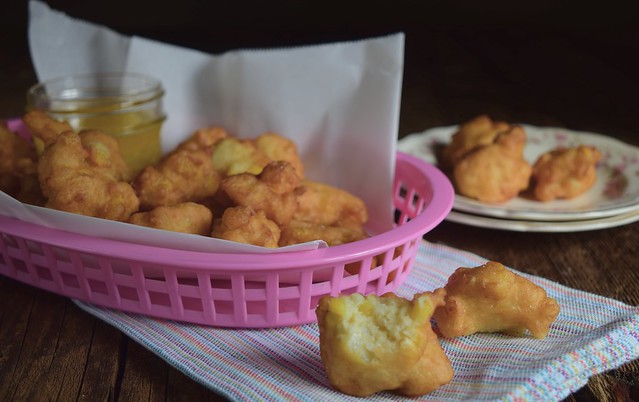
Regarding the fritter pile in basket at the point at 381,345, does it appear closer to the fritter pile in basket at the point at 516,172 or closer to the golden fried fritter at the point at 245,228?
the golden fried fritter at the point at 245,228

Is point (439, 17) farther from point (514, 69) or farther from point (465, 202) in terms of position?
point (465, 202)

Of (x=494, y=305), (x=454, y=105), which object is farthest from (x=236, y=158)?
(x=454, y=105)

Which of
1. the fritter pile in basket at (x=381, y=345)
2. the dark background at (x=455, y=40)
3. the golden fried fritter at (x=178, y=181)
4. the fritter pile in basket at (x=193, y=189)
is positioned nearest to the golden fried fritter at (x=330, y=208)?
the fritter pile in basket at (x=193, y=189)

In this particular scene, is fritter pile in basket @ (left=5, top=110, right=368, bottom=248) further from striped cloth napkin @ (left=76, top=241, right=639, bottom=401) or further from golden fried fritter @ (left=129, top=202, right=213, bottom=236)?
striped cloth napkin @ (left=76, top=241, right=639, bottom=401)

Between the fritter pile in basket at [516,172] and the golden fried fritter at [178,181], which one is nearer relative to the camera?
the golden fried fritter at [178,181]

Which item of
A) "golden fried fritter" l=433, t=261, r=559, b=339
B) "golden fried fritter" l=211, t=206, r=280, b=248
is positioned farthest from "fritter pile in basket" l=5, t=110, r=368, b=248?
"golden fried fritter" l=433, t=261, r=559, b=339

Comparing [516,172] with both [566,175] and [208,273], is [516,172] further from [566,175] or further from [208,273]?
[208,273]
